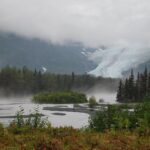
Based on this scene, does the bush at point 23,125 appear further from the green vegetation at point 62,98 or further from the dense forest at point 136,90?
the green vegetation at point 62,98

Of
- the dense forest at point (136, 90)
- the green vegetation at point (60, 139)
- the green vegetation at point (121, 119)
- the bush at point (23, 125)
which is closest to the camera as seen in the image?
the green vegetation at point (60, 139)

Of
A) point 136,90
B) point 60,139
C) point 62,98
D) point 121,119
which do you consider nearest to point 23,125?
point 60,139

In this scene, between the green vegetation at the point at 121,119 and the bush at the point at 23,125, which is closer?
the bush at the point at 23,125

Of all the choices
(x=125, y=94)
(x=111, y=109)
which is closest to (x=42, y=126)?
(x=111, y=109)

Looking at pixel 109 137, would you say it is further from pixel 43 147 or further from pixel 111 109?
pixel 111 109

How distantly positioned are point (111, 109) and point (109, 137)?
10847 mm

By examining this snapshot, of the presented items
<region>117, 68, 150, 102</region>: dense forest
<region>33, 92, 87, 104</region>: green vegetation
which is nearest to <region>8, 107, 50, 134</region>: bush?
<region>117, 68, 150, 102</region>: dense forest

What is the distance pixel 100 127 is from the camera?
2677 cm

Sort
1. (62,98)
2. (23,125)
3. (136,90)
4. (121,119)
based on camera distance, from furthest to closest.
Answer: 1. (62,98)
2. (136,90)
3. (121,119)
4. (23,125)

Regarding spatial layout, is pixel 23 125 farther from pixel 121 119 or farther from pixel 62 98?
pixel 62 98

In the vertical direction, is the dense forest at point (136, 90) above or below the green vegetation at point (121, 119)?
above

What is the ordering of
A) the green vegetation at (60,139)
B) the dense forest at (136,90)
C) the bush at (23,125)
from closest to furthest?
the green vegetation at (60,139) → the bush at (23,125) → the dense forest at (136,90)

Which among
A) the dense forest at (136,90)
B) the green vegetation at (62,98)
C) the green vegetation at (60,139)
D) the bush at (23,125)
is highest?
the dense forest at (136,90)

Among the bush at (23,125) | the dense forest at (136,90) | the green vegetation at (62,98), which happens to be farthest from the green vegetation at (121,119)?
the green vegetation at (62,98)
